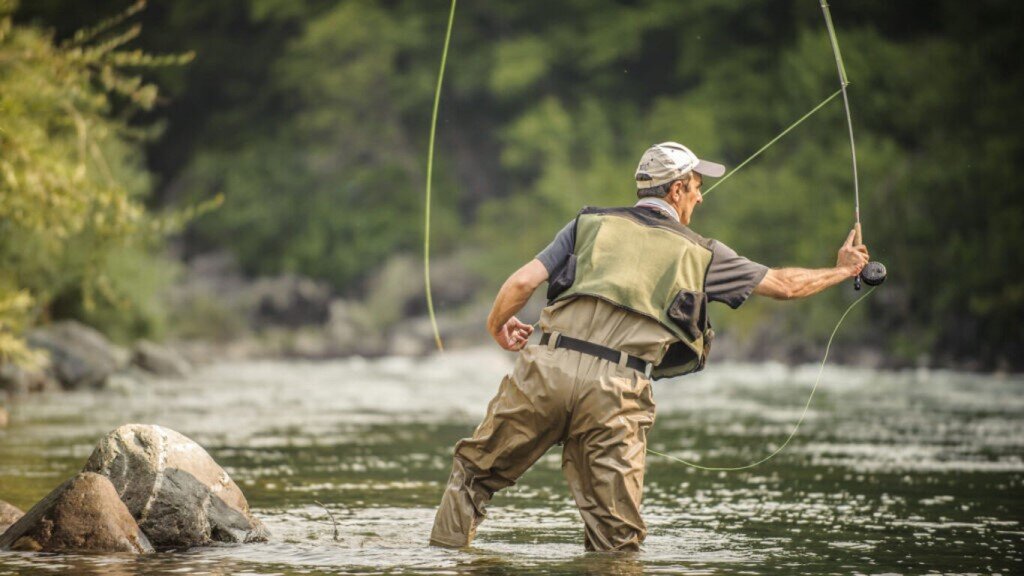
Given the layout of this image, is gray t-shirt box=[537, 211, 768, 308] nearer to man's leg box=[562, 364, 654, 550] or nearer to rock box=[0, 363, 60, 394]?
man's leg box=[562, 364, 654, 550]

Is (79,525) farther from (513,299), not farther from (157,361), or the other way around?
(157,361)

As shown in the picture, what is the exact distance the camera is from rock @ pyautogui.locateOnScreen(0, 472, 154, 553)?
6781 millimetres

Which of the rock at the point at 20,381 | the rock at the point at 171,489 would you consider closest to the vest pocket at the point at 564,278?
the rock at the point at 171,489

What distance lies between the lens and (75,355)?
20250 mm

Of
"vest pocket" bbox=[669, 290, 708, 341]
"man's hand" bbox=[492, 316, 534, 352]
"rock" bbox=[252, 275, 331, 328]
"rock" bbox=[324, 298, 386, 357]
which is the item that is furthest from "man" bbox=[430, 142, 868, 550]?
"rock" bbox=[252, 275, 331, 328]

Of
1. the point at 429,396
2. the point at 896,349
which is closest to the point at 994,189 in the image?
the point at 896,349

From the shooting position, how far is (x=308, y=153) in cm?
4650

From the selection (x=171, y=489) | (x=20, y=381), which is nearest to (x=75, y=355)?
(x=20, y=381)

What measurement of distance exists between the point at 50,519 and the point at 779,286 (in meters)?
3.38

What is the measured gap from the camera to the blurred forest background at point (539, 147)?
88.8ft

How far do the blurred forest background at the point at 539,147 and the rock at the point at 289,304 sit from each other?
4.32ft

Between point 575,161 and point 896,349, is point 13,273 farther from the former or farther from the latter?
point 575,161

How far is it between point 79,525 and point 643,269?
278cm

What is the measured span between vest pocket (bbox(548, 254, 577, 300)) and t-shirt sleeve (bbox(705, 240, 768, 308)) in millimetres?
559
